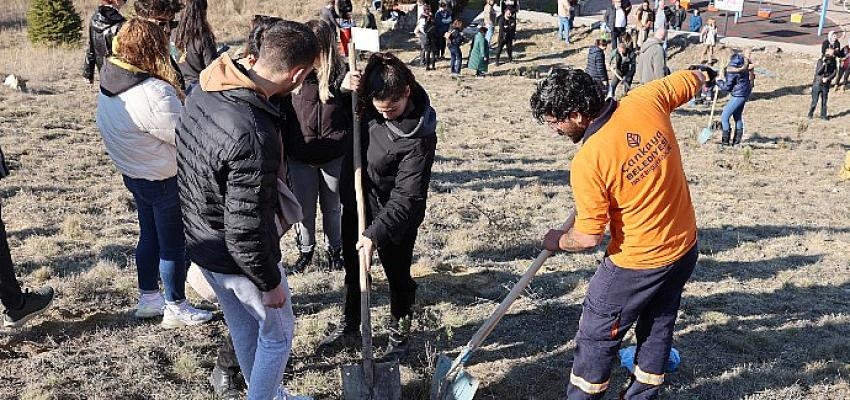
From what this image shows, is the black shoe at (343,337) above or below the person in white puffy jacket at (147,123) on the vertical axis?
below

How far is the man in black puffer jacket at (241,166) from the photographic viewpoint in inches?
96.1

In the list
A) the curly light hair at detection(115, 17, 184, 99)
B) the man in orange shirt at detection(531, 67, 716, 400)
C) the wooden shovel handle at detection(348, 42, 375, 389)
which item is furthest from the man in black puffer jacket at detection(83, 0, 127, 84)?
the man in orange shirt at detection(531, 67, 716, 400)

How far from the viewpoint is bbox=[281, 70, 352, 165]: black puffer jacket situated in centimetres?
423

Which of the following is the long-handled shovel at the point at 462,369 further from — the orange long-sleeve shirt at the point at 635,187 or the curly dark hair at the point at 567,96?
the curly dark hair at the point at 567,96

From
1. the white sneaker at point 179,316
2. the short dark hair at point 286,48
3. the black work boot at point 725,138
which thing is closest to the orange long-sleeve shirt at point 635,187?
the short dark hair at point 286,48

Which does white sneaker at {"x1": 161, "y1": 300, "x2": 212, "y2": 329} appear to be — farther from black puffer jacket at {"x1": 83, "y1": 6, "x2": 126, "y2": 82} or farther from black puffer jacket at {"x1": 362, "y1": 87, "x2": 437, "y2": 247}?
black puffer jacket at {"x1": 83, "y1": 6, "x2": 126, "y2": 82}

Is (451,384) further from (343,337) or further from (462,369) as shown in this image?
(343,337)

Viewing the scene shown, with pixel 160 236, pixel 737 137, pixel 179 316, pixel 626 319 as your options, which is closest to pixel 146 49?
pixel 160 236

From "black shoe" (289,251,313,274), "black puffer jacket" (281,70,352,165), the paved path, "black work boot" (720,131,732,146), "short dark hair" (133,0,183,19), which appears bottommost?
"black work boot" (720,131,732,146)

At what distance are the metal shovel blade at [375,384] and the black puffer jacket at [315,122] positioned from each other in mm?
1327

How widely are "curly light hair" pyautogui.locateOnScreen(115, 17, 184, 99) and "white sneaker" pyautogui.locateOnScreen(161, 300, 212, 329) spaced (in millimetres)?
1252

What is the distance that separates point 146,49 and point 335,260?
2.21m

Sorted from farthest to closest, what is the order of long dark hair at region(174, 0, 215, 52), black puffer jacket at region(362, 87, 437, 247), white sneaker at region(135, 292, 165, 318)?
long dark hair at region(174, 0, 215, 52), white sneaker at region(135, 292, 165, 318), black puffer jacket at region(362, 87, 437, 247)

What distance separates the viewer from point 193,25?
5016 millimetres
